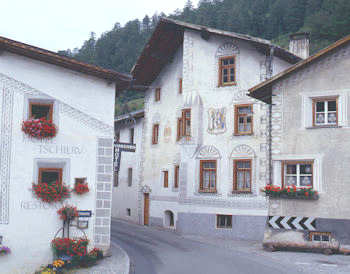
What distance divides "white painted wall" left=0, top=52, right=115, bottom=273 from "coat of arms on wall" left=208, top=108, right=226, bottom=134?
358 inches

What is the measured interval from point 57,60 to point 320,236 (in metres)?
10.8

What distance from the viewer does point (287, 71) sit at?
2023cm

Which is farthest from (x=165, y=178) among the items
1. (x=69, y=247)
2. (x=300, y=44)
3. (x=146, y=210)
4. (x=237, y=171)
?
(x=69, y=247)

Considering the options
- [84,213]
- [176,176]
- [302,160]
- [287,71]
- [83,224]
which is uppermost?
[287,71]

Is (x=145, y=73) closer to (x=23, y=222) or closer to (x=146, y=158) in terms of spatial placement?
(x=146, y=158)

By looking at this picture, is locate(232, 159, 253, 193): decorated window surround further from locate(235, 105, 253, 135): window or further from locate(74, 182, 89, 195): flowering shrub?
locate(74, 182, 89, 195): flowering shrub

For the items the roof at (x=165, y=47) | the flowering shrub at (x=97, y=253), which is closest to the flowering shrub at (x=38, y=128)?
the flowering shrub at (x=97, y=253)

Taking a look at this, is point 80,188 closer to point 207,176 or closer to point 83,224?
point 83,224

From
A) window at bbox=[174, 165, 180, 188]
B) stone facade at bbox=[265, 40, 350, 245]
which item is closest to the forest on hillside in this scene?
window at bbox=[174, 165, 180, 188]

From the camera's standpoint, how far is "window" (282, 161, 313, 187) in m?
19.9

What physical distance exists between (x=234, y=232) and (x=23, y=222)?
11.0 metres

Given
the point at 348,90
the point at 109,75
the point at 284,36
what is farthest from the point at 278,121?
the point at 284,36

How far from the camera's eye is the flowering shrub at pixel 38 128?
17.7 m

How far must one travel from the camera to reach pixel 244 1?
90.0 m
